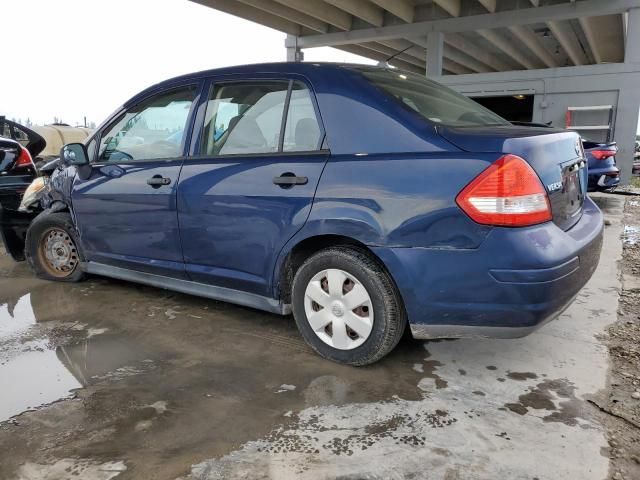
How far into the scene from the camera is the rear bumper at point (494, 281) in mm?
2234

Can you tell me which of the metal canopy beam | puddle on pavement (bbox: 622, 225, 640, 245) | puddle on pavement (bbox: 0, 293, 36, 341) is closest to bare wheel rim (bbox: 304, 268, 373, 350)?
puddle on pavement (bbox: 0, 293, 36, 341)

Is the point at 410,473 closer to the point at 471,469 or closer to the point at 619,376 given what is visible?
the point at 471,469

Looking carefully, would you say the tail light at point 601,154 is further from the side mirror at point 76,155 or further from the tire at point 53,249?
the tire at point 53,249

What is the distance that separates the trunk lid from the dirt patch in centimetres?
86

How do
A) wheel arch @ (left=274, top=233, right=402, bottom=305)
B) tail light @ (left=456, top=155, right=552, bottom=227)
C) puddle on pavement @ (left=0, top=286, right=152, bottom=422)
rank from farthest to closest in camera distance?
wheel arch @ (left=274, top=233, right=402, bottom=305)
puddle on pavement @ (left=0, top=286, right=152, bottom=422)
tail light @ (left=456, top=155, right=552, bottom=227)

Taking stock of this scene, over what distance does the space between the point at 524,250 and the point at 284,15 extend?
14.6 metres

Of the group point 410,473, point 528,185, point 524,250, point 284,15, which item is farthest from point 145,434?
point 284,15

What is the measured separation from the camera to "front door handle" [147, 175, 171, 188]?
3316mm

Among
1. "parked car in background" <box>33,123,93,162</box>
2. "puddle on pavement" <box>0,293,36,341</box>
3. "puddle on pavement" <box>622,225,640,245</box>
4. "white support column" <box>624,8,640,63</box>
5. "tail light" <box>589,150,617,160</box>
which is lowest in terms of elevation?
"puddle on pavement" <box>0,293,36,341</box>

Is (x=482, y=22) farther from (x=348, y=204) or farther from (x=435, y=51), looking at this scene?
(x=348, y=204)

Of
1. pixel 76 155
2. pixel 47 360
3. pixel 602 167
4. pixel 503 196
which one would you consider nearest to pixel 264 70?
pixel 503 196

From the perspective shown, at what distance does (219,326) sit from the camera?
11.3 ft

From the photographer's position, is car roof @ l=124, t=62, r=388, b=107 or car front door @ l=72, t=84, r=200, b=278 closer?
car roof @ l=124, t=62, r=388, b=107

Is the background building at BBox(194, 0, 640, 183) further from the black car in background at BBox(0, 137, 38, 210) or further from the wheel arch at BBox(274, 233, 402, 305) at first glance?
the wheel arch at BBox(274, 233, 402, 305)
